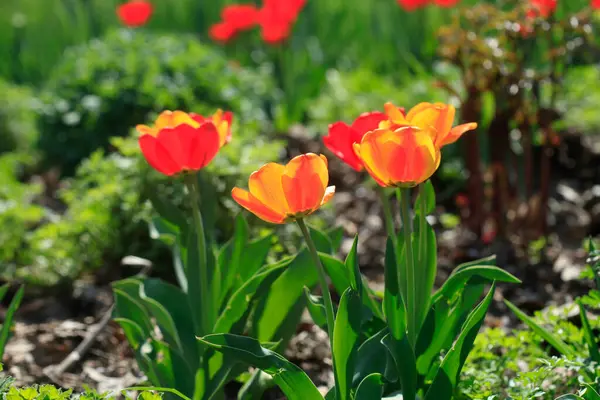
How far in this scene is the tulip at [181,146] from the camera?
170cm

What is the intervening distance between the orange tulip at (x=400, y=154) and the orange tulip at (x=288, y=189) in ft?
0.29

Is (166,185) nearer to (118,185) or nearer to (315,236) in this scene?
(118,185)

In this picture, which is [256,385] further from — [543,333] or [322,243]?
[543,333]

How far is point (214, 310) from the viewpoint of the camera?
192 centimetres

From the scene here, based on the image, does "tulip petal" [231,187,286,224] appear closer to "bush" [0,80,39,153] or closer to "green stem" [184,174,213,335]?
"green stem" [184,174,213,335]

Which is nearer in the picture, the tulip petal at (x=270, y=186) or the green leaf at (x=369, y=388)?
the tulip petal at (x=270, y=186)

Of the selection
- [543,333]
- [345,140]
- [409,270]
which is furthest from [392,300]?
[543,333]

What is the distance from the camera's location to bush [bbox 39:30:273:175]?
413cm

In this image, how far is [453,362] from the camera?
1.63 metres

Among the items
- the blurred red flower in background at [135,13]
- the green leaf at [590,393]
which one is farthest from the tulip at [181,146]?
the blurred red flower in background at [135,13]

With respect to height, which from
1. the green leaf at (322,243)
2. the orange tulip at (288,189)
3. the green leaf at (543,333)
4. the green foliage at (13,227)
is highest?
the orange tulip at (288,189)

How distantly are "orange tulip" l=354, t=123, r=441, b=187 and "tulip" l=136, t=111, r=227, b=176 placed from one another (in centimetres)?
38

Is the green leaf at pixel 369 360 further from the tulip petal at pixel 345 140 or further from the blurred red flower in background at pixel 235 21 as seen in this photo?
the blurred red flower in background at pixel 235 21

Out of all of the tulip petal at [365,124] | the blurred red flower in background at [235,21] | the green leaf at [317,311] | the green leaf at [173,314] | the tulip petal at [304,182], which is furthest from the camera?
the blurred red flower in background at [235,21]
